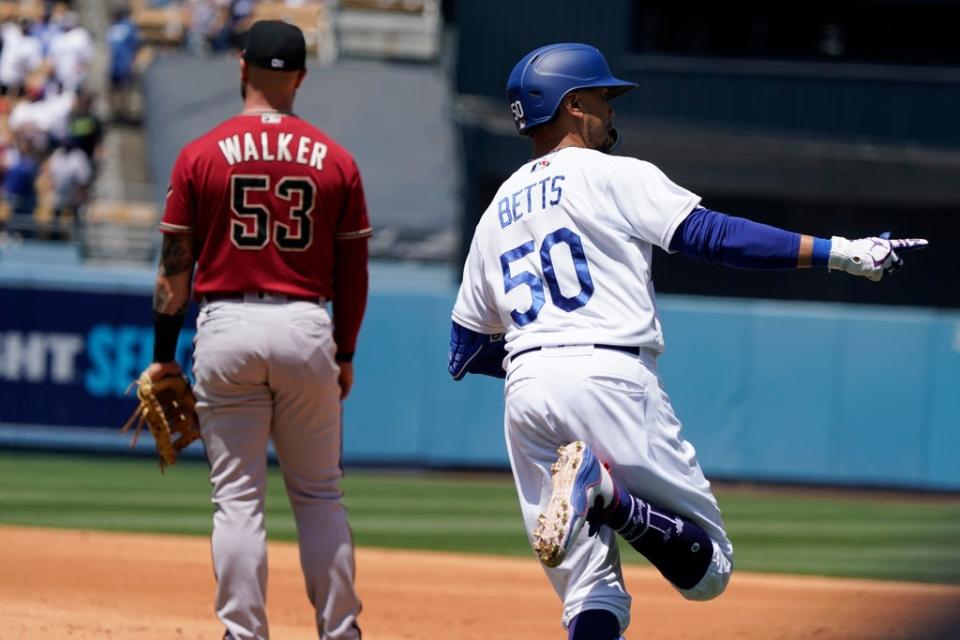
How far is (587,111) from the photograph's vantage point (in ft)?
14.0

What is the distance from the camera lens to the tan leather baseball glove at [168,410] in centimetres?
475

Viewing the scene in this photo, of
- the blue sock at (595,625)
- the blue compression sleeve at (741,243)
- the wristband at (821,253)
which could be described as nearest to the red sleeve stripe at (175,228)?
the blue compression sleeve at (741,243)

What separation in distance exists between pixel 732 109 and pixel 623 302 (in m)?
15.0

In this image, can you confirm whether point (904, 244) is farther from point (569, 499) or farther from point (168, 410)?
point (168, 410)

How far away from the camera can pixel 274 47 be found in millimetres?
4566

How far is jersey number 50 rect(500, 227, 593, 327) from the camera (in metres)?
4.01

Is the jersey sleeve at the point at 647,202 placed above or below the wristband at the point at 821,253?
above

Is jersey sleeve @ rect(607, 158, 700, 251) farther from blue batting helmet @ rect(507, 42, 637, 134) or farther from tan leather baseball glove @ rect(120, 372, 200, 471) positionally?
tan leather baseball glove @ rect(120, 372, 200, 471)

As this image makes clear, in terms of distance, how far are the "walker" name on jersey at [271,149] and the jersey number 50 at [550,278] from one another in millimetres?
777

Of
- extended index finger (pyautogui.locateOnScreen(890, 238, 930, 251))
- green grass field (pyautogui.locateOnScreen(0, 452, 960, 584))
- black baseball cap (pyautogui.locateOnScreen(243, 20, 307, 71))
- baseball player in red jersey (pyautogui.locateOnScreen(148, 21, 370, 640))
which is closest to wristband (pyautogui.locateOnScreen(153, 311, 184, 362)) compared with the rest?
baseball player in red jersey (pyautogui.locateOnScreen(148, 21, 370, 640))

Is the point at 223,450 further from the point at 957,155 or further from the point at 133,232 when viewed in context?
the point at 957,155

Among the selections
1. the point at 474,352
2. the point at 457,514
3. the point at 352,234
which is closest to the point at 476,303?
the point at 474,352

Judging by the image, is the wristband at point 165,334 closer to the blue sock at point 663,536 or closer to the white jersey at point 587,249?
the white jersey at point 587,249

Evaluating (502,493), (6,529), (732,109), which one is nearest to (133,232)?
(502,493)
